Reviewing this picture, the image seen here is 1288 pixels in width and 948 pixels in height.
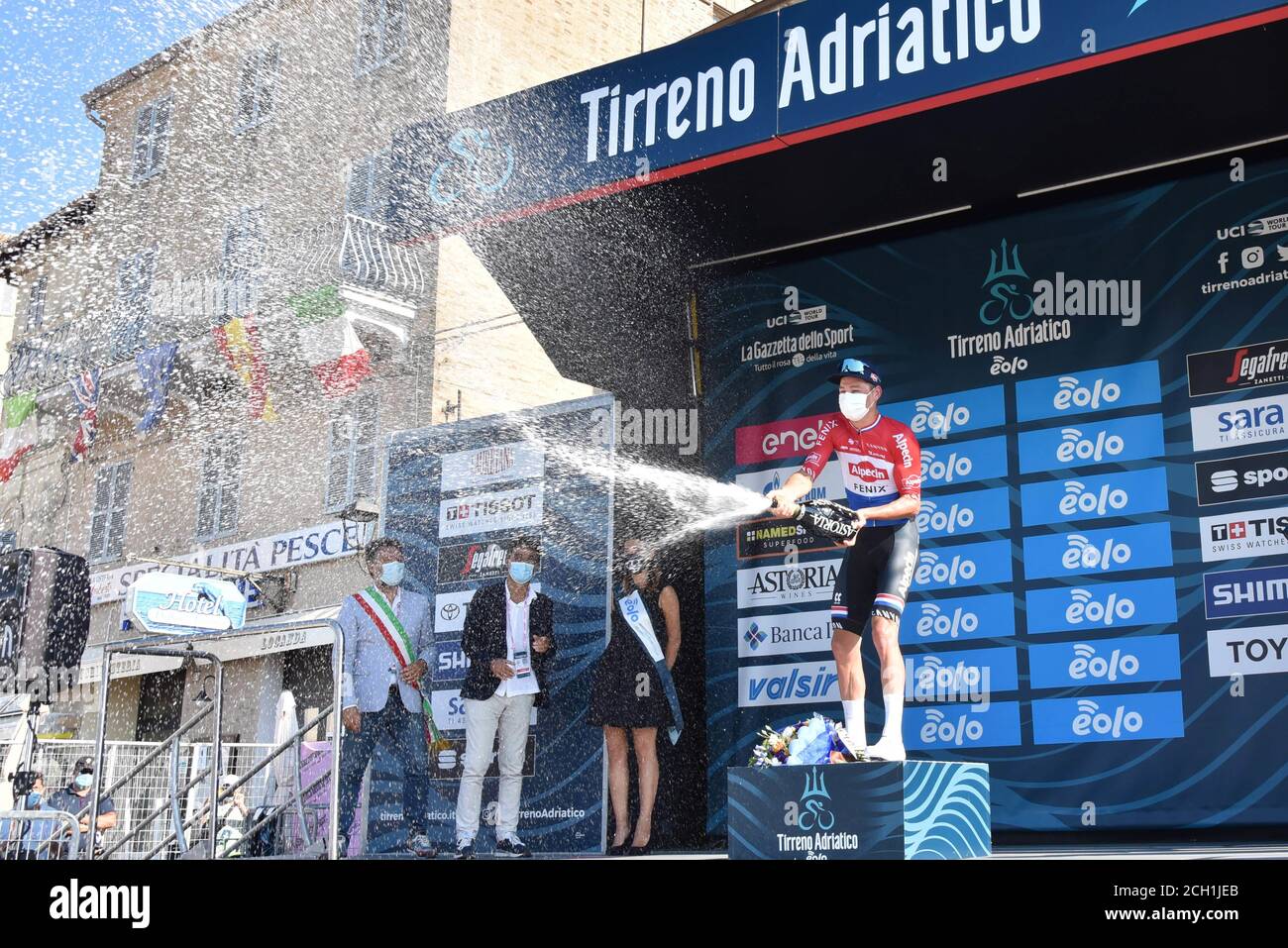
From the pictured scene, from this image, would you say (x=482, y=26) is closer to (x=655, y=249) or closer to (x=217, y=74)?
(x=217, y=74)

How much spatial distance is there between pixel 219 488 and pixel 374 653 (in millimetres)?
14147

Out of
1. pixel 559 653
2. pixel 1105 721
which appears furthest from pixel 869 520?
pixel 559 653

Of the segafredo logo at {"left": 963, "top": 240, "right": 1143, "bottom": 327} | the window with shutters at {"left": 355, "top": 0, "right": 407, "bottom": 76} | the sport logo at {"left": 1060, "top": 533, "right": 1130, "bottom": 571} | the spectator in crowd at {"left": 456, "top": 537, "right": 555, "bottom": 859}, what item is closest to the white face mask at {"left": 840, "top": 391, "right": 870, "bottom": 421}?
the segafredo logo at {"left": 963, "top": 240, "right": 1143, "bottom": 327}

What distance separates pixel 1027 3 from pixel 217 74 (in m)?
22.6

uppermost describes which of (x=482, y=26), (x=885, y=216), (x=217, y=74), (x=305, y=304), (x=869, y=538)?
(x=217, y=74)

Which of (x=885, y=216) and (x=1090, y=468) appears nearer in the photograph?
(x=1090, y=468)

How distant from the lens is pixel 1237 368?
9008 millimetres

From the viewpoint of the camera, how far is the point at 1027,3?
8.62 m

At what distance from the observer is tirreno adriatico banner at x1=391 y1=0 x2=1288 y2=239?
8.44 meters

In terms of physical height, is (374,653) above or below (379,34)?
below

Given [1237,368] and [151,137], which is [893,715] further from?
[151,137]

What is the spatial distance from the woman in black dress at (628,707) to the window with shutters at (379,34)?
574 inches

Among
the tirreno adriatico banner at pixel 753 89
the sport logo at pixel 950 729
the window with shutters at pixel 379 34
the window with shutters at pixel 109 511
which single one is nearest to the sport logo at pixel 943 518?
the sport logo at pixel 950 729

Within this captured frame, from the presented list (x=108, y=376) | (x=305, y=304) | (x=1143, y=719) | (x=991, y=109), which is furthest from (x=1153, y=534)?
(x=108, y=376)
